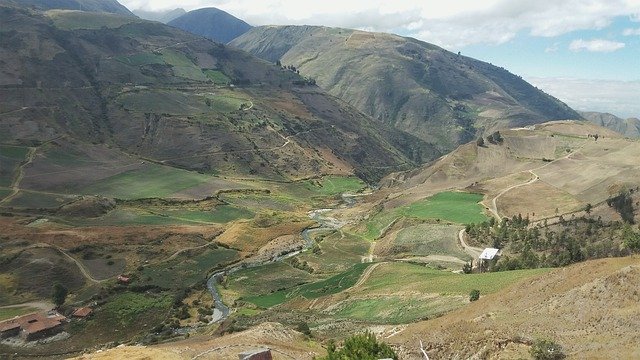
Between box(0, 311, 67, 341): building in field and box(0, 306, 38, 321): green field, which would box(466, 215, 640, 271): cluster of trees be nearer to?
box(0, 311, 67, 341): building in field

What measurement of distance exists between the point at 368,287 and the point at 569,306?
→ 4723cm

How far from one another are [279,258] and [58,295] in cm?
4642

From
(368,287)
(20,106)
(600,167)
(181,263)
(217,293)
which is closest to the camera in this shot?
(368,287)

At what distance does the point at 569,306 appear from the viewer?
39.4 meters

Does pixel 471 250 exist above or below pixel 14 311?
above

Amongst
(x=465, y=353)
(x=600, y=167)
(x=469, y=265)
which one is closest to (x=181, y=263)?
(x=469, y=265)

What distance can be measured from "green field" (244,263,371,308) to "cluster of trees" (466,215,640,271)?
2445 centimetres

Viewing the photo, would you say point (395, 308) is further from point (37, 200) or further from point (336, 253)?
A: point (37, 200)

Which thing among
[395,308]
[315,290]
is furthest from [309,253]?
[395,308]

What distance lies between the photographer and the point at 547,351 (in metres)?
32.0

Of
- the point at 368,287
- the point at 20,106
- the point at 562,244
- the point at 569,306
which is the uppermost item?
the point at 20,106

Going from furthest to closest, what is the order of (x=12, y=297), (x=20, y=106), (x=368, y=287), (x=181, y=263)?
1. (x=20, y=106)
2. (x=181, y=263)
3. (x=12, y=297)
4. (x=368, y=287)

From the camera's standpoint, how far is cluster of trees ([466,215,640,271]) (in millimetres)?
78000

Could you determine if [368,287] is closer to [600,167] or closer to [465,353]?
[465,353]
